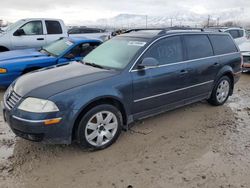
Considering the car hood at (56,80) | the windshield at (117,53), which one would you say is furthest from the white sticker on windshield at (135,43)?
the car hood at (56,80)

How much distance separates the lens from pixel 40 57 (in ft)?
21.0

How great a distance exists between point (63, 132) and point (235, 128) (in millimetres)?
2971

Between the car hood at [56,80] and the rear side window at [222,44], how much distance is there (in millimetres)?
2545

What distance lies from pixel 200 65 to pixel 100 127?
2.32 meters

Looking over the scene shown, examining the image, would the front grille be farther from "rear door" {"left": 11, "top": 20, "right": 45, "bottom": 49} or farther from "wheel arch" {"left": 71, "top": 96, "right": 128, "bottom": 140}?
"rear door" {"left": 11, "top": 20, "right": 45, "bottom": 49}

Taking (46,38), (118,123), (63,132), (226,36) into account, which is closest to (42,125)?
(63,132)

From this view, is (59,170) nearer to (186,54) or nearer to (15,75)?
(186,54)

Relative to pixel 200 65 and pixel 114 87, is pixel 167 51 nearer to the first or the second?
pixel 200 65

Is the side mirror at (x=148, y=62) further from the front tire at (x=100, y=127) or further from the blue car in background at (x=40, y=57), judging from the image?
the blue car in background at (x=40, y=57)

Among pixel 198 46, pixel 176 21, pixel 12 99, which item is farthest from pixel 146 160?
pixel 176 21

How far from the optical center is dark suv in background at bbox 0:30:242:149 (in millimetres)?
3230

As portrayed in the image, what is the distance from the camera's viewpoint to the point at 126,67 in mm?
3850

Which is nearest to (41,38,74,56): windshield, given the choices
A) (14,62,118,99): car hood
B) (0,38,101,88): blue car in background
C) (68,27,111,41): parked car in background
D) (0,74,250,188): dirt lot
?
(0,38,101,88): blue car in background

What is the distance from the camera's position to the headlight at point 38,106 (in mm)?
3156
